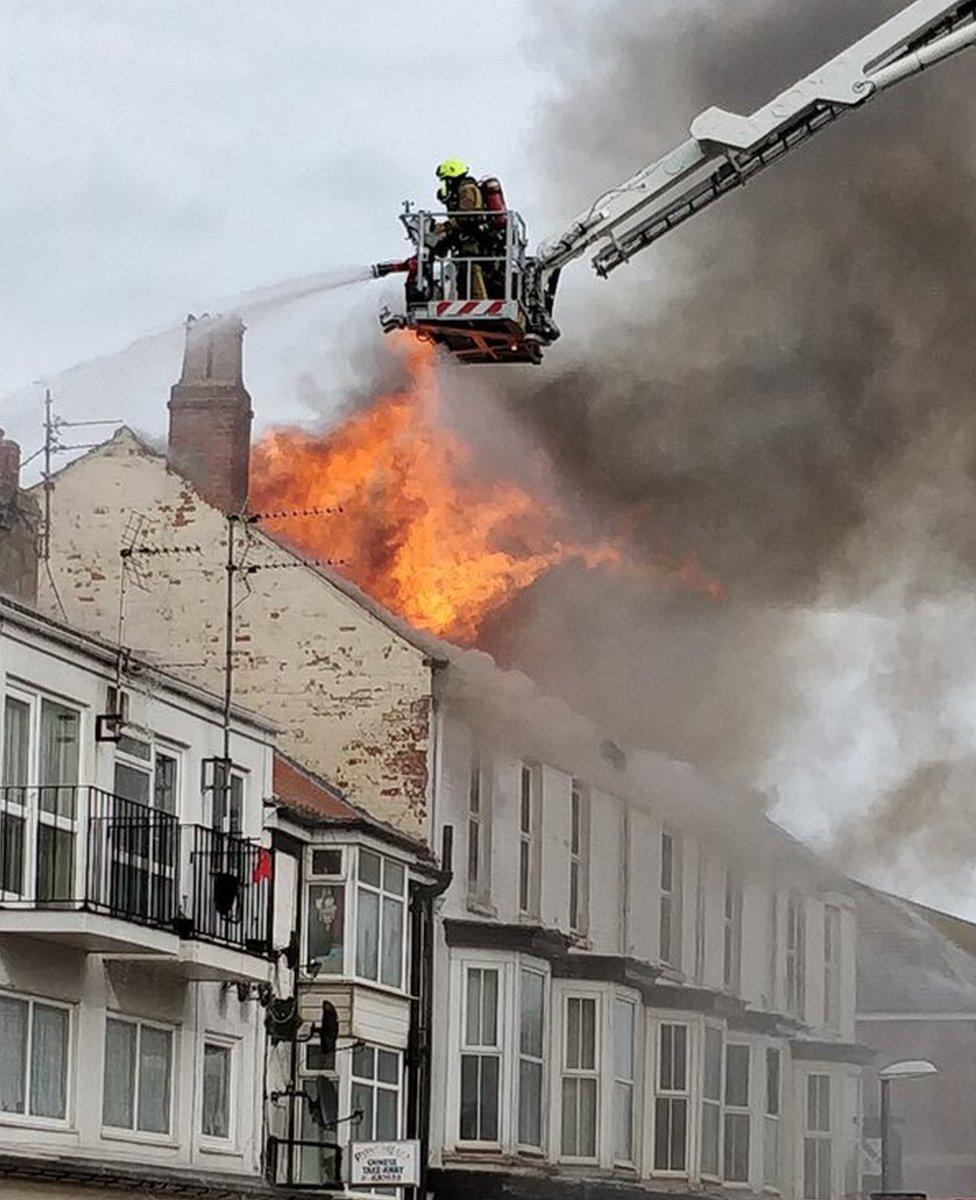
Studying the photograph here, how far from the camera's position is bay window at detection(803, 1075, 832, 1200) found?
54.7 metres

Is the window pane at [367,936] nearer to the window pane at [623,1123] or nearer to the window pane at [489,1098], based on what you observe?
the window pane at [489,1098]

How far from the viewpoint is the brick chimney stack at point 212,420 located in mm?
45406

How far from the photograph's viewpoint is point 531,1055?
1745 inches

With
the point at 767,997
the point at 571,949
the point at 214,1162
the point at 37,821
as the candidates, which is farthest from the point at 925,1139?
the point at 37,821

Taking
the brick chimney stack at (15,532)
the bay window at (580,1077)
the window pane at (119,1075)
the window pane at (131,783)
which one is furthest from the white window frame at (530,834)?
the window pane at (119,1075)

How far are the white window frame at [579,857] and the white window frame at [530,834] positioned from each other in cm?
120

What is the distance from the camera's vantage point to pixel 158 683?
1395 inches

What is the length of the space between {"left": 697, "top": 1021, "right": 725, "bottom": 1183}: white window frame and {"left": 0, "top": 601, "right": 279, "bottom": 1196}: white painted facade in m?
13.2

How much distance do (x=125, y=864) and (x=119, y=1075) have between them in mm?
2661

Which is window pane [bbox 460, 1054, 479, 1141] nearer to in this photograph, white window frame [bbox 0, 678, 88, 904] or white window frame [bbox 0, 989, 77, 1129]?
white window frame [bbox 0, 989, 77, 1129]

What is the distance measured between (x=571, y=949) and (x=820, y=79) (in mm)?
17352

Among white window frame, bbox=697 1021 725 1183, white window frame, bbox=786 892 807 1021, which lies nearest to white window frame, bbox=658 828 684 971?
white window frame, bbox=697 1021 725 1183

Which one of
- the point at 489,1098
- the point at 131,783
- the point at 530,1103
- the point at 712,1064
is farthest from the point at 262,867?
the point at 712,1064

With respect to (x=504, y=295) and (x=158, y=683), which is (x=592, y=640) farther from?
(x=504, y=295)
